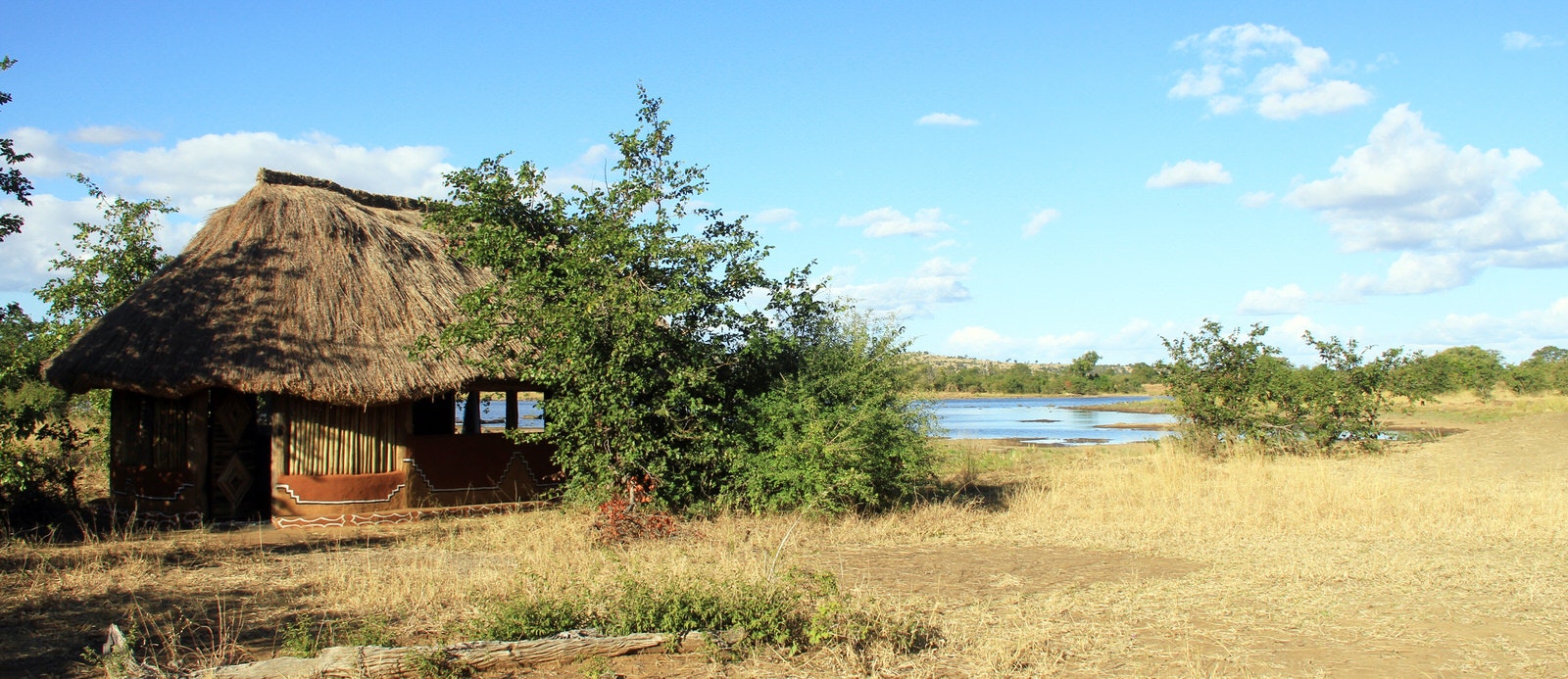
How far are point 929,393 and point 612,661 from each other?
7483 mm

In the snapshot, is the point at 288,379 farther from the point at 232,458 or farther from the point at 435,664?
the point at 435,664

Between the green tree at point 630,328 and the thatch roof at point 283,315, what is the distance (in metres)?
0.86

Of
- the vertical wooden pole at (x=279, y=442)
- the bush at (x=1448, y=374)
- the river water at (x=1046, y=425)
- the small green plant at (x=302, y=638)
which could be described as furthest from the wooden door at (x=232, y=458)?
the bush at (x=1448, y=374)

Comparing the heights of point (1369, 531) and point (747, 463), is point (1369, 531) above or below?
below

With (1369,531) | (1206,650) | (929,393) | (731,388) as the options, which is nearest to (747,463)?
(731,388)

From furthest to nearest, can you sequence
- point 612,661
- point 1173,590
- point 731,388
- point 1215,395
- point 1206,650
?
1. point 1215,395
2. point 731,388
3. point 1173,590
4. point 1206,650
5. point 612,661

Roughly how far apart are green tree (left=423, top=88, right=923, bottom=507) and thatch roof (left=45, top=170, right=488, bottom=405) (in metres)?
0.86

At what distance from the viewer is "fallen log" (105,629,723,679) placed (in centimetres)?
481

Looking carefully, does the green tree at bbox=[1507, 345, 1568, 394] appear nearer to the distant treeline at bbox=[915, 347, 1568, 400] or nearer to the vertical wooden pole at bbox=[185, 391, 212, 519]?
the distant treeline at bbox=[915, 347, 1568, 400]

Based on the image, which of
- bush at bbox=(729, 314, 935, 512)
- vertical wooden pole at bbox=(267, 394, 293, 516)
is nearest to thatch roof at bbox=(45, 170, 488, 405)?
vertical wooden pole at bbox=(267, 394, 293, 516)

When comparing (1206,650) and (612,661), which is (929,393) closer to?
(1206,650)

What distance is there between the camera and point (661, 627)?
226 inches

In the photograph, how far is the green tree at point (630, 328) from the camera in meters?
10.0

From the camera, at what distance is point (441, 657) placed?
16.8 ft
